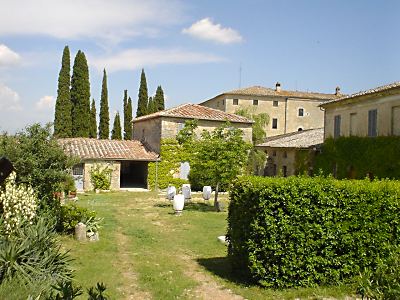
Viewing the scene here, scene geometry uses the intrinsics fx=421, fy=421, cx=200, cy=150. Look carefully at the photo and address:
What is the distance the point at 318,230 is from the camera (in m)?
8.48

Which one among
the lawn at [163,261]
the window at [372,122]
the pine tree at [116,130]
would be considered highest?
the pine tree at [116,130]

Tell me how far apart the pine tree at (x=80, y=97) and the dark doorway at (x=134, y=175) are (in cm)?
719

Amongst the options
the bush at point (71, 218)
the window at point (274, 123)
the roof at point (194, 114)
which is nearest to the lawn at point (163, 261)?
the bush at point (71, 218)

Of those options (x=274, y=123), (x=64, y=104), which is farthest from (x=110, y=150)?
(x=274, y=123)

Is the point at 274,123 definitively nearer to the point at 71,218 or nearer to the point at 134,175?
the point at 134,175

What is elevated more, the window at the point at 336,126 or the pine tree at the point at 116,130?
the pine tree at the point at 116,130

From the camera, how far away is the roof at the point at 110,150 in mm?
32469

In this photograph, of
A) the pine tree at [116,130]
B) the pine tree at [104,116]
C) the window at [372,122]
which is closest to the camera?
the window at [372,122]

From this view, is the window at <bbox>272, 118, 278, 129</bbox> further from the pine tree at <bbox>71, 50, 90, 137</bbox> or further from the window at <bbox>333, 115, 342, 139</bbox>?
the window at <bbox>333, 115, 342, 139</bbox>

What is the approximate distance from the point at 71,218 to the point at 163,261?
4421mm

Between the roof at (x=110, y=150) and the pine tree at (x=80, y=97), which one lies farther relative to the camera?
the pine tree at (x=80, y=97)

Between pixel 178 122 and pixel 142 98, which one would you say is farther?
pixel 142 98

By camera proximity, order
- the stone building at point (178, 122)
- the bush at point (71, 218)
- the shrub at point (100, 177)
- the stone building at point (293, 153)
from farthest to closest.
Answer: the stone building at point (178, 122)
the stone building at point (293, 153)
the shrub at point (100, 177)
the bush at point (71, 218)

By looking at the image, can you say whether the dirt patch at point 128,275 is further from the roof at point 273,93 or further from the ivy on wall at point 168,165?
the roof at point 273,93
